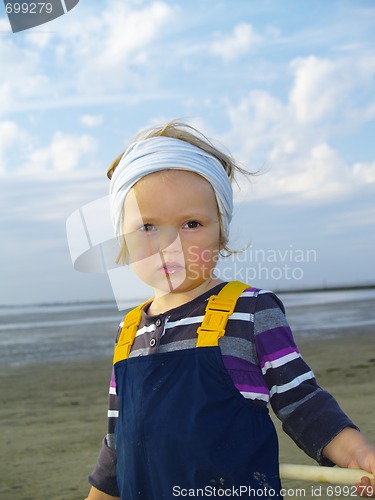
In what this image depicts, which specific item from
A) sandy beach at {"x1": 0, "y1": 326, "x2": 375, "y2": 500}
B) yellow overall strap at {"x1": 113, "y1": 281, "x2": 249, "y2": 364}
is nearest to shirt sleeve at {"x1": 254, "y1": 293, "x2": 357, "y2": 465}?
yellow overall strap at {"x1": 113, "y1": 281, "x2": 249, "y2": 364}

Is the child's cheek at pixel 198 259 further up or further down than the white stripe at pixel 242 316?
further up

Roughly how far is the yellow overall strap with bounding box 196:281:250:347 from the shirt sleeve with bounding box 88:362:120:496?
0.52m

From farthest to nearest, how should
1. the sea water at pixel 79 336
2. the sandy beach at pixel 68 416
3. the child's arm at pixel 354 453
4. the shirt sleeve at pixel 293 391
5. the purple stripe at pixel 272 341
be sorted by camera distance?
the sea water at pixel 79 336 < the sandy beach at pixel 68 416 < the purple stripe at pixel 272 341 < the shirt sleeve at pixel 293 391 < the child's arm at pixel 354 453

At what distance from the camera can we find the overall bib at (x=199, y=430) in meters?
2.21

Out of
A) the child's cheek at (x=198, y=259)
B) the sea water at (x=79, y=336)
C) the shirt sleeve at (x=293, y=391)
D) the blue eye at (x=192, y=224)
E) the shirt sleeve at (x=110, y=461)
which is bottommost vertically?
the sea water at (x=79, y=336)

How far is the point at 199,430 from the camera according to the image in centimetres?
222

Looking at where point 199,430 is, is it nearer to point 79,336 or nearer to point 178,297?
point 178,297

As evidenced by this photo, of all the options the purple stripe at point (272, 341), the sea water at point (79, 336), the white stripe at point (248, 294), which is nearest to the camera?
the purple stripe at point (272, 341)

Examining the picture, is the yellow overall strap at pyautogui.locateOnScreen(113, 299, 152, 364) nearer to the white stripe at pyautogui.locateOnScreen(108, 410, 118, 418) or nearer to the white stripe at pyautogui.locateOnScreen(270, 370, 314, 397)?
the white stripe at pyautogui.locateOnScreen(108, 410, 118, 418)

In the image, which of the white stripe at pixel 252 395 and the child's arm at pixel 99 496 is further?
the child's arm at pixel 99 496

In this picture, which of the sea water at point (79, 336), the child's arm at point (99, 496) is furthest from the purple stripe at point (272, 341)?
the sea water at point (79, 336)

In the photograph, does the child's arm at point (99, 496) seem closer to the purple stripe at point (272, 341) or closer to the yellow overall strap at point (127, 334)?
the yellow overall strap at point (127, 334)

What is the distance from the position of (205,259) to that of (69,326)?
18.7 metres

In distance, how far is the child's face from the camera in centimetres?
Result: 247
